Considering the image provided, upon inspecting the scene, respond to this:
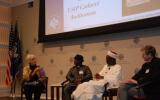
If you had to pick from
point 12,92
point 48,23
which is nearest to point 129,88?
point 48,23

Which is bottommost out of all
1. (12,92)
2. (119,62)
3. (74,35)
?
(12,92)

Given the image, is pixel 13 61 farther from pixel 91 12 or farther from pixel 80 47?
pixel 91 12

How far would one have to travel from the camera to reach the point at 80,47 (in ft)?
19.7

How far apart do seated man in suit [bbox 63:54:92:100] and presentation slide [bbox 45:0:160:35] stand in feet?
2.80

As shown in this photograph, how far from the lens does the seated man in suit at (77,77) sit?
195 inches

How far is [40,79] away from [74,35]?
109cm

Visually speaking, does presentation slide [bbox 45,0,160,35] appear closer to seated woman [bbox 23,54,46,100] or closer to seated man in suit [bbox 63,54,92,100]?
seated man in suit [bbox 63,54,92,100]

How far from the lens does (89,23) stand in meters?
5.66

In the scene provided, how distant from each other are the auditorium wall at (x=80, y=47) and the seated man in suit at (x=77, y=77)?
540mm

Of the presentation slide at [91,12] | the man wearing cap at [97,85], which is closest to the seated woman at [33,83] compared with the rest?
the presentation slide at [91,12]

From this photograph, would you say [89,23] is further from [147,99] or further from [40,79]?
[147,99]

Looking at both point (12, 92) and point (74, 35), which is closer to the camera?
point (74, 35)

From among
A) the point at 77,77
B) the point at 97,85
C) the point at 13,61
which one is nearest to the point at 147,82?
the point at 97,85

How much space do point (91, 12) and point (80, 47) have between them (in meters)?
0.77
